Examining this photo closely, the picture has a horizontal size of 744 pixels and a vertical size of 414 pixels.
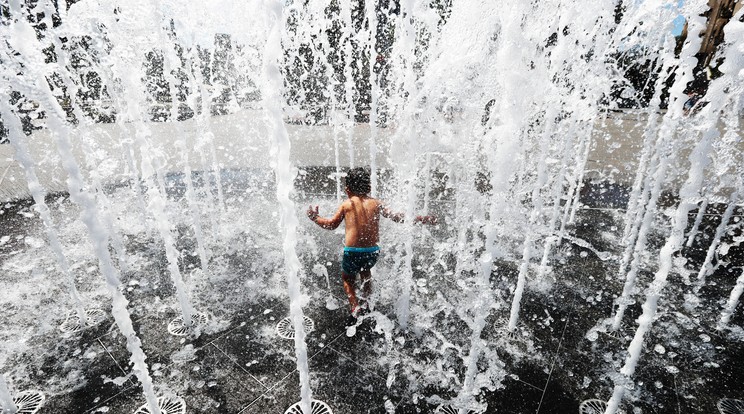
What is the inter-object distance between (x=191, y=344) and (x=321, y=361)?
1140 millimetres

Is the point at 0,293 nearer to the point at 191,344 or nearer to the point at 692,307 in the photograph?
the point at 191,344

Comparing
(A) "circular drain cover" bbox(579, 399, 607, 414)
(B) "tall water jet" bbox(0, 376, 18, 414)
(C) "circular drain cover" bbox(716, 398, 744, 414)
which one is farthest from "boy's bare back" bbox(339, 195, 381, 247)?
(C) "circular drain cover" bbox(716, 398, 744, 414)

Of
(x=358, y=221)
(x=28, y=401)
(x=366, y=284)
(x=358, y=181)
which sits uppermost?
(x=358, y=181)

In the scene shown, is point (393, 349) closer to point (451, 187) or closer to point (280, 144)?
point (280, 144)

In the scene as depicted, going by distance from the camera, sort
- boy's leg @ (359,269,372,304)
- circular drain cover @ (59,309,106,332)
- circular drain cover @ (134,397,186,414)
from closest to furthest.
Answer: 1. circular drain cover @ (134,397,186,414)
2. circular drain cover @ (59,309,106,332)
3. boy's leg @ (359,269,372,304)

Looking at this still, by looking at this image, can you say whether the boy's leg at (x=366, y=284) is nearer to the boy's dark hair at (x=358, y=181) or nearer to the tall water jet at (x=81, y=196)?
the boy's dark hair at (x=358, y=181)

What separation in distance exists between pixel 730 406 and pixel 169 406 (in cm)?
399

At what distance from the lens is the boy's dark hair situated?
3377 millimetres

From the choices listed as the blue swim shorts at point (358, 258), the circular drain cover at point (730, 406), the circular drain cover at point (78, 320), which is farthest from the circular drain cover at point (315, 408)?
the circular drain cover at point (730, 406)

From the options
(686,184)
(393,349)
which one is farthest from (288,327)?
(686,184)

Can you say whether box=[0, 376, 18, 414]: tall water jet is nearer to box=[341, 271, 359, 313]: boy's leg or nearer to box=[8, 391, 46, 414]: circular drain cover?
box=[8, 391, 46, 414]: circular drain cover

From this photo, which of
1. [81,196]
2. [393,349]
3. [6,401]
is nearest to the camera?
[81,196]

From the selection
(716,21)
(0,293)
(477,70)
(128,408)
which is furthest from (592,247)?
(716,21)

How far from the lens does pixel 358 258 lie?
347 cm
